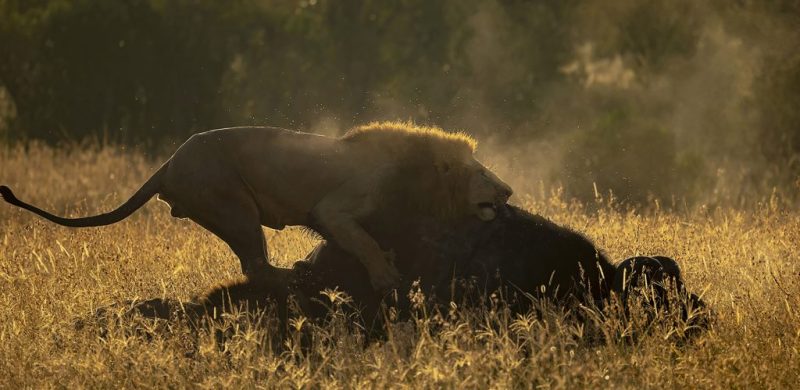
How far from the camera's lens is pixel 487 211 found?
19.6 feet

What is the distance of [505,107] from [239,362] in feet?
58.1

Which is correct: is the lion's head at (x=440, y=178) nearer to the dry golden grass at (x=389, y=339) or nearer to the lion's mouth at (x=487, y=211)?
the lion's mouth at (x=487, y=211)

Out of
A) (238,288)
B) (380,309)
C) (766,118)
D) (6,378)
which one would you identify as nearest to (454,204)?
(380,309)

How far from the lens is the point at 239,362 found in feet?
16.4

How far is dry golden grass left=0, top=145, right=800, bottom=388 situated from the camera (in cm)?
471

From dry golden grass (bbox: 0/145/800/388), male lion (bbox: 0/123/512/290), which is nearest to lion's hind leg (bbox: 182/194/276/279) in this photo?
male lion (bbox: 0/123/512/290)

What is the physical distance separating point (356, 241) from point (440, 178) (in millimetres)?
513

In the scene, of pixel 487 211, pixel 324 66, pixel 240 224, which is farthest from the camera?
pixel 324 66

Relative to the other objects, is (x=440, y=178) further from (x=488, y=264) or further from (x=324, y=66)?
(x=324, y=66)

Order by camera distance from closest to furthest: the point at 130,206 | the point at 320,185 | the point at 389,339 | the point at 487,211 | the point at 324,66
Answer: the point at 389,339
the point at 487,211
the point at 320,185
the point at 130,206
the point at 324,66

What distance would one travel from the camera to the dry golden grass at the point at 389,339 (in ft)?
15.4

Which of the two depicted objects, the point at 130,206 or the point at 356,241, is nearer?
the point at 356,241

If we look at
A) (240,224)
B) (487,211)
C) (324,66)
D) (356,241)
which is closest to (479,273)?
(487,211)

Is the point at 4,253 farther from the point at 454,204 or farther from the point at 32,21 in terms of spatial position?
the point at 32,21
